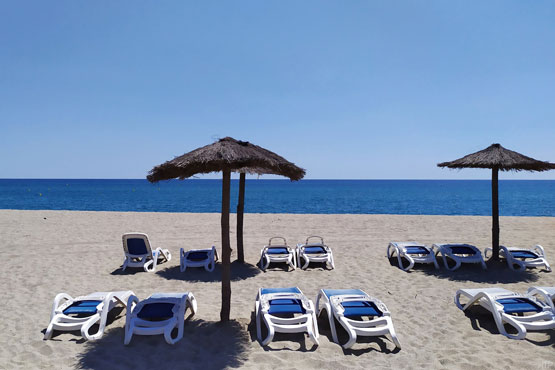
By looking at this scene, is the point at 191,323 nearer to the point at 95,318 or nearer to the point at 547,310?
the point at 95,318

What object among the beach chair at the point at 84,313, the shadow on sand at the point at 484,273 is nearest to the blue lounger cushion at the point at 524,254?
the shadow on sand at the point at 484,273

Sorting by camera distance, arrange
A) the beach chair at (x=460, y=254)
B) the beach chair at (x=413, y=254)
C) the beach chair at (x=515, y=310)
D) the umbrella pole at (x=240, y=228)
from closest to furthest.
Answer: the beach chair at (x=515, y=310) < the beach chair at (x=460, y=254) < the beach chair at (x=413, y=254) < the umbrella pole at (x=240, y=228)

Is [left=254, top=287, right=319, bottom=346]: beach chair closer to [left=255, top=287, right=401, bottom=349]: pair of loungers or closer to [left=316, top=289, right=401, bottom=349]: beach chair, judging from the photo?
[left=255, top=287, right=401, bottom=349]: pair of loungers

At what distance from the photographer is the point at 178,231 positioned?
11961 millimetres

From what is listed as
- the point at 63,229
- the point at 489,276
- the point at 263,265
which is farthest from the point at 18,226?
the point at 489,276

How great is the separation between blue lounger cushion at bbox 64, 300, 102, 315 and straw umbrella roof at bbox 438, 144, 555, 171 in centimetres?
751

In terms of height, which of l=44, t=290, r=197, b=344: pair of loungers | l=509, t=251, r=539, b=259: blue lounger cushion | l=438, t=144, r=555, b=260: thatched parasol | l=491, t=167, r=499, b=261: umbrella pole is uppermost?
l=438, t=144, r=555, b=260: thatched parasol

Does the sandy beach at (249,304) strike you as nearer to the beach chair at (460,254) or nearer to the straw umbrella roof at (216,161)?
the beach chair at (460,254)

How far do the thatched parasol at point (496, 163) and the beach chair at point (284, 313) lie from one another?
5.01 m

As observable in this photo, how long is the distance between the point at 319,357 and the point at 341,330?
0.79 m

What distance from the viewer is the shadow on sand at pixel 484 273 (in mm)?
6090

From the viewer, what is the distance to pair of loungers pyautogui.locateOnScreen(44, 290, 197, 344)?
355 cm

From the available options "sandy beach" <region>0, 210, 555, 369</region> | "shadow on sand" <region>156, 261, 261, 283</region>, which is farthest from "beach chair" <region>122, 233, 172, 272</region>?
"shadow on sand" <region>156, 261, 261, 283</region>

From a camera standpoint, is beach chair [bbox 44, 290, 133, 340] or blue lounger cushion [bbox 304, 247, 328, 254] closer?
beach chair [bbox 44, 290, 133, 340]
